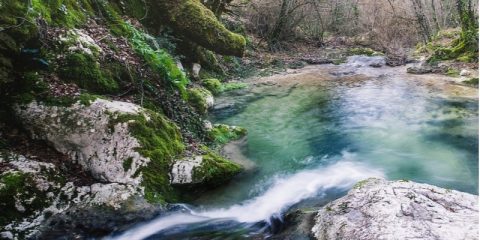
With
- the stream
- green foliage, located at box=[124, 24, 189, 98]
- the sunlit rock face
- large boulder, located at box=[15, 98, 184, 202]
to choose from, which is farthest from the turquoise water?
green foliage, located at box=[124, 24, 189, 98]

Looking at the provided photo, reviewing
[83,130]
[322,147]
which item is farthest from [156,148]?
[322,147]

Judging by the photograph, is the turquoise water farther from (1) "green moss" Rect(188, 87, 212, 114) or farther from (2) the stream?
(1) "green moss" Rect(188, 87, 212, 114)

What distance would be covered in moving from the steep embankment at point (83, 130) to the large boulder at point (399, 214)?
1.99m

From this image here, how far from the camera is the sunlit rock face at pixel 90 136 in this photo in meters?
5.27

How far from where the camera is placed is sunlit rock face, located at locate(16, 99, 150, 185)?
17.3 ft

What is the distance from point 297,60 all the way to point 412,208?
53.0ft

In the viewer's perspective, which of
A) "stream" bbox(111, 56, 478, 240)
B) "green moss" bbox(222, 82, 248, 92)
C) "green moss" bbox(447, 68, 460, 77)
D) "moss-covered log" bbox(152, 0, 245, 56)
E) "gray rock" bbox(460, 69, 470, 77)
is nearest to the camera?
"stream" bbox(111, 56, 478, 240)

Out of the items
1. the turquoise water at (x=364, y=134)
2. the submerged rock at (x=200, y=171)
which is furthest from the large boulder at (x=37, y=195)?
the turquoise water at (x=364, y=134)

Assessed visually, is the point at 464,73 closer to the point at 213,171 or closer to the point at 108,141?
the point at 213,171

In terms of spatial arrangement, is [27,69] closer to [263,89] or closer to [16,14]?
[16,14]

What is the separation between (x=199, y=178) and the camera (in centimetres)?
542

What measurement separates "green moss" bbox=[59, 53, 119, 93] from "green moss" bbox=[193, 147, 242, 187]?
203cm

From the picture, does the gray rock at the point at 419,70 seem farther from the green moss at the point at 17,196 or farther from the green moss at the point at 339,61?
the green moss at the point at 17,196

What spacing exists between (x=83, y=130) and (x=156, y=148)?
1006 mm
